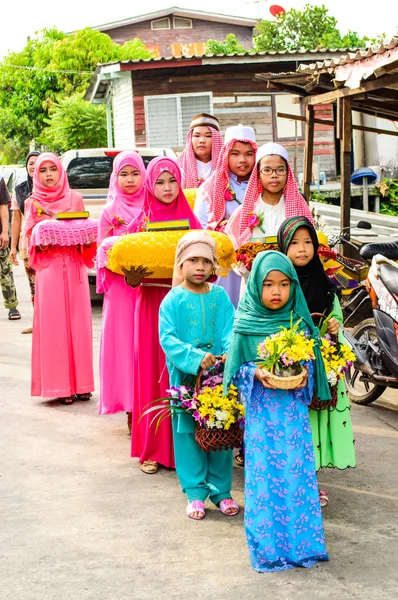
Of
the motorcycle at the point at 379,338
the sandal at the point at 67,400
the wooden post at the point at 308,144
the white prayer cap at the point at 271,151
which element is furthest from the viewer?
the wooden post at the point at 308,144

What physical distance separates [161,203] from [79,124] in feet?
87.5

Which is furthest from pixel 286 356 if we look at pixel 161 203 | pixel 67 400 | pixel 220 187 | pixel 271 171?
pixel 67 400

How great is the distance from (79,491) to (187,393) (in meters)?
1.09

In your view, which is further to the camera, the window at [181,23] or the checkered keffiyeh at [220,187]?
the window at [181,23]

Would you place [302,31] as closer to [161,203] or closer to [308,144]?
[308,144]

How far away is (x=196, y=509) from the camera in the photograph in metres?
4.91

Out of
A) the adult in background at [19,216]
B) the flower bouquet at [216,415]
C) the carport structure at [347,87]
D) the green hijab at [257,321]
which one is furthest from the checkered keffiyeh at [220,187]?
the adult in background at [19,216]

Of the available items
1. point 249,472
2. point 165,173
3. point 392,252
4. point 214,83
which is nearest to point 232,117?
point 214,83

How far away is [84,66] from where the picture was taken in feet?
136

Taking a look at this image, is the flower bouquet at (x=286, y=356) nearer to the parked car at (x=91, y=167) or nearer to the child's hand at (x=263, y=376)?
the child's hand at (x=263, y=376)

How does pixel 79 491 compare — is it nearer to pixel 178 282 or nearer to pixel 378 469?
pixel 178 282

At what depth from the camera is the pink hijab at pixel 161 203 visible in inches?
227

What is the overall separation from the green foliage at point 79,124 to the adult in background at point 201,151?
2419 cm

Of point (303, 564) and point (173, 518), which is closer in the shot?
point (303, 564)
